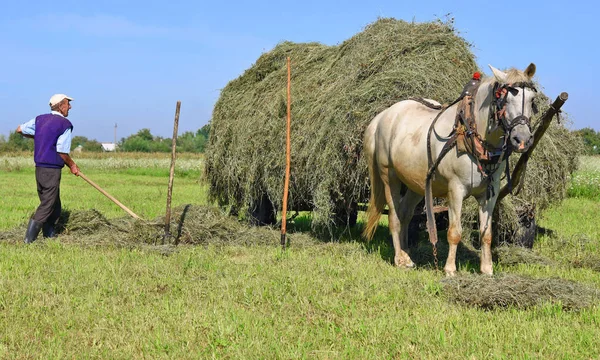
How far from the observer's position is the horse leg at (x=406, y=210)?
7227mm

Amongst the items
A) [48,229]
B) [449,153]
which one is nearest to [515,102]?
[449,153]

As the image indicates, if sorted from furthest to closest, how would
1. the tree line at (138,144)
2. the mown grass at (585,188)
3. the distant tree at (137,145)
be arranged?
the distant tree at (137,145)
the tree line at (138,144)
the mown grass at (585,188)

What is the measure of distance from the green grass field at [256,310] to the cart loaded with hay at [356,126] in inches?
30.0

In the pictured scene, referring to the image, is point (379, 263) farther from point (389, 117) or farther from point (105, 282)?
point (105, 282)

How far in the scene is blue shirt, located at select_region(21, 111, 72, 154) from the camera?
820cm

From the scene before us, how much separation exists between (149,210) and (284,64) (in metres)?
4.78

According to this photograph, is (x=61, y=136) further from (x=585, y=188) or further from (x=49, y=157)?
(x=585, y=188)

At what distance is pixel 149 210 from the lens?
12430 mm

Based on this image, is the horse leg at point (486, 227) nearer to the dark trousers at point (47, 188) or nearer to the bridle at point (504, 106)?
the bridle at point (504, 106)

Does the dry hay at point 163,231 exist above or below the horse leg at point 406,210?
below

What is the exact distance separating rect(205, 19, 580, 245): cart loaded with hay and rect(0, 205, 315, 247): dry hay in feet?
1.60

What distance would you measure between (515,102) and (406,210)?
2374mm

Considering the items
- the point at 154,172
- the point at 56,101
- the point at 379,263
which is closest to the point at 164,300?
the point at 379,263

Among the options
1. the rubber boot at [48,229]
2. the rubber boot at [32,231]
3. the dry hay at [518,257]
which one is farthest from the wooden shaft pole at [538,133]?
the rubber boot at [48,229]
